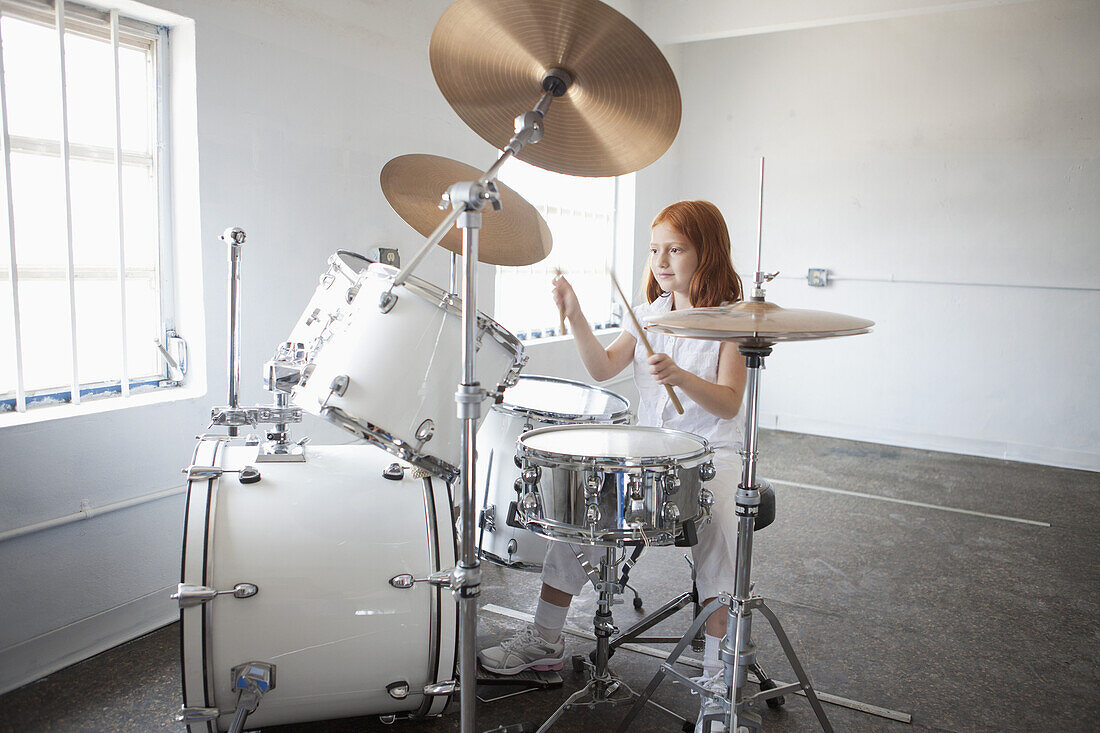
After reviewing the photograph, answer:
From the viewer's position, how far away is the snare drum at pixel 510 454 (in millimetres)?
2020

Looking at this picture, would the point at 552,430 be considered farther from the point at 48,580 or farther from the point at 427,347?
the point at 48,580

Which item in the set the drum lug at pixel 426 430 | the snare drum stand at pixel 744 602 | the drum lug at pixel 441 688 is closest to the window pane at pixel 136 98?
the drum lug at pixel 426 430

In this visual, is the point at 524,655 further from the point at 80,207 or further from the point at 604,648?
the point at 80,207

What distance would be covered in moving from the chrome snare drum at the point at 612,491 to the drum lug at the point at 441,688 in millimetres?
363

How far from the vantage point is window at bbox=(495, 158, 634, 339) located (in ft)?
13.7

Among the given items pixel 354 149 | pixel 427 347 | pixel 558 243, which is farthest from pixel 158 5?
pixel 558 243

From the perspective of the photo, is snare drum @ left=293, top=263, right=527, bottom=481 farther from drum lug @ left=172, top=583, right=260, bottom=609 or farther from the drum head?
drum lug @ left=172, top=583, right=260, bottom=609

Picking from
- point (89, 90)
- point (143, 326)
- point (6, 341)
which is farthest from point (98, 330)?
point (89, 90)

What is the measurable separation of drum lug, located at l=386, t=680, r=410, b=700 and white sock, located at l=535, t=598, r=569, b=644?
0.55m

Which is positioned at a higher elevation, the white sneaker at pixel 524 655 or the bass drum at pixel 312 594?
the bass drum at pixel 312 594

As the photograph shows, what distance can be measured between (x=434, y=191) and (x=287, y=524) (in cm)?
94

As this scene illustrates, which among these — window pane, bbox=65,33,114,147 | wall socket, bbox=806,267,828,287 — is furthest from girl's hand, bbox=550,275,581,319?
wall socket, bbox=806,267,828,287

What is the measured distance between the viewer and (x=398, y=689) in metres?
1.59

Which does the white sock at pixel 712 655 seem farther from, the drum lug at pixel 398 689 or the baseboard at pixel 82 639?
the baseboard at pixel 82 639
